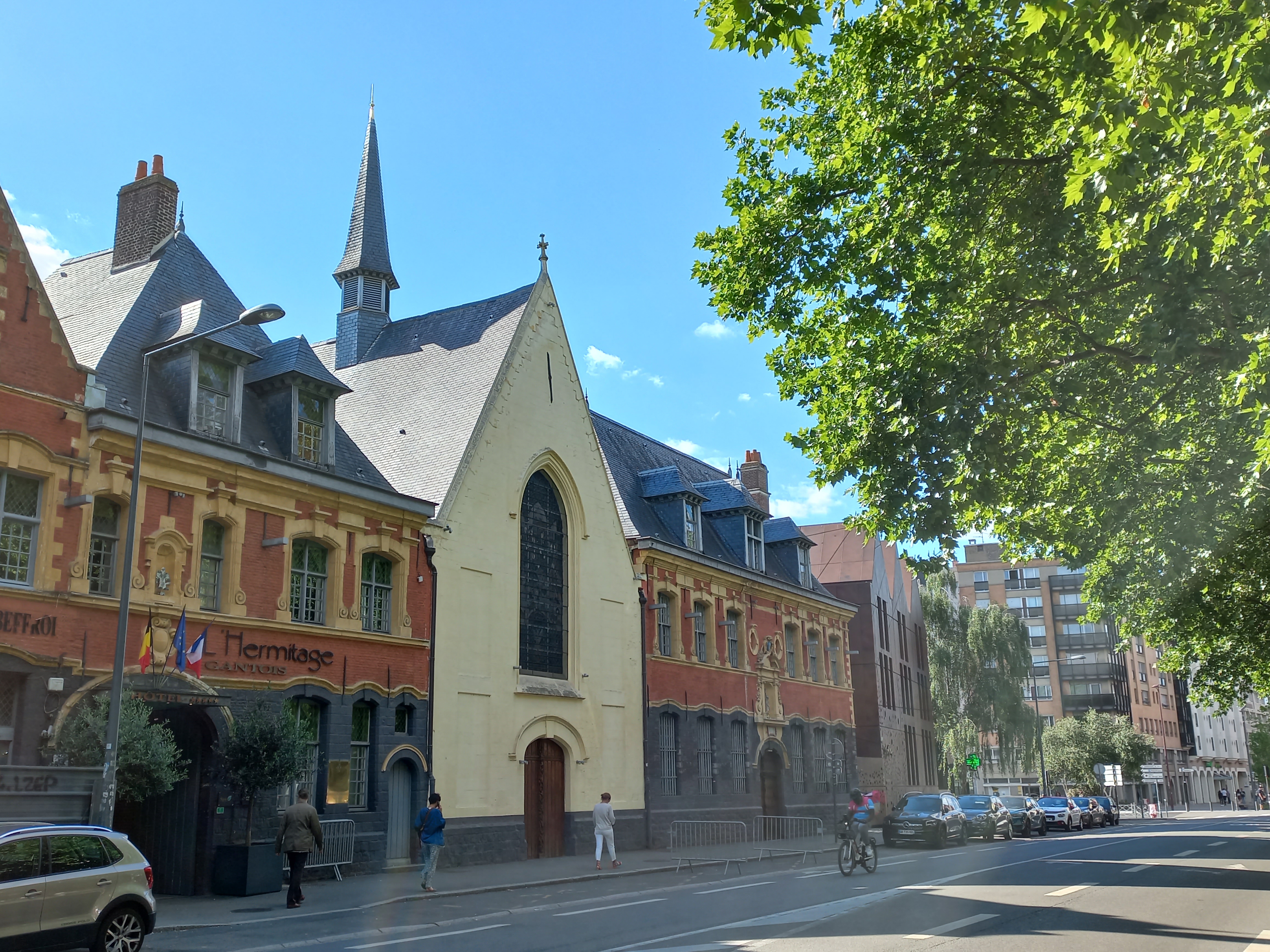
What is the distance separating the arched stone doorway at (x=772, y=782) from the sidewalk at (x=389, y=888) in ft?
35.5

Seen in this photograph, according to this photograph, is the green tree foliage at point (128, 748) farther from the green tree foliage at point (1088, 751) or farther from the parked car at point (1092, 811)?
the green tree foliage at point (1088, 751)

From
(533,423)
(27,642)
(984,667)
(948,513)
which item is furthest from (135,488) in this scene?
(984,667)

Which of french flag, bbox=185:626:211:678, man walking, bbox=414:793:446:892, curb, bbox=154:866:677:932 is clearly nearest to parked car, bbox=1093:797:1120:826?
curb, bbox=154:866:677:932

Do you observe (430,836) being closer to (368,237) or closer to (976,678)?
(368,237)

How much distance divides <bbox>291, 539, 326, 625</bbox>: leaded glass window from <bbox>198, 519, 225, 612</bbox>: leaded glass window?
4.88 feet

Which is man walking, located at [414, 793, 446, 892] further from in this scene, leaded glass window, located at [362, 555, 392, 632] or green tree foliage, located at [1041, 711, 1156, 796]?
green tree foliage, located at [1041, 711, 1156, 796]

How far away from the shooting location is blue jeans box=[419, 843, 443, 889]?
1812 centimetres

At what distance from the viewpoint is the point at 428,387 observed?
28.1 m

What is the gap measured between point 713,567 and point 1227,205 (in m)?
23.5

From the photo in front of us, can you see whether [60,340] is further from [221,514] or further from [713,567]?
[713,567]

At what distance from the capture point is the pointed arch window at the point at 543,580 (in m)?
27.0

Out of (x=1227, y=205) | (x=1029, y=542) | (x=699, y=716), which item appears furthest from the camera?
(x=699, y=716)

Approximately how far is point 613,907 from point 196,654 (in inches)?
300

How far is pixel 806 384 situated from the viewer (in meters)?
17.0
